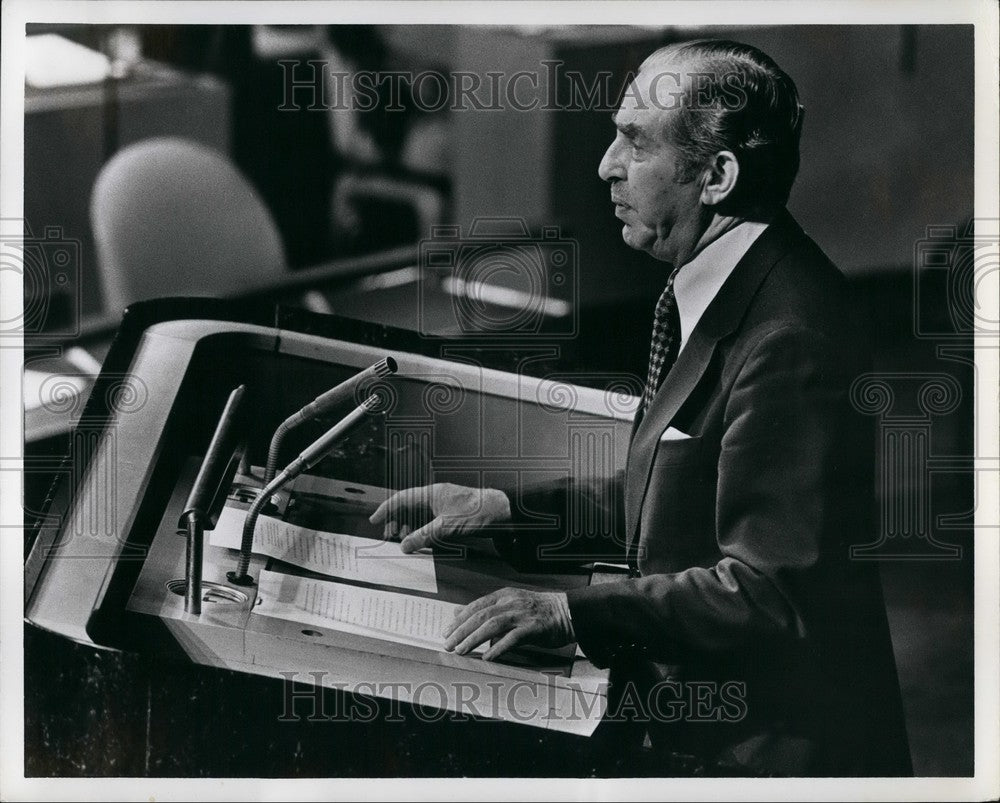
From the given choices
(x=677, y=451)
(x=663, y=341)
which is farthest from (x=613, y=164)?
(x=677, y=451)

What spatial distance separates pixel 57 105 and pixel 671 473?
1452 millimetres

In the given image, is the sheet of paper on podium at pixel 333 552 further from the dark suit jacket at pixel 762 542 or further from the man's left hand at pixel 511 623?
the dark suit jacket at pixel 762 542

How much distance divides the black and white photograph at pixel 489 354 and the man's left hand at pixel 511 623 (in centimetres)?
4

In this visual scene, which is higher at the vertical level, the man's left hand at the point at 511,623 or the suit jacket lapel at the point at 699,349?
the suit jacket lapel at the point at 699,349

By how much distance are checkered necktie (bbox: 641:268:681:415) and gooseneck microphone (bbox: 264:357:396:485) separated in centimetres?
52

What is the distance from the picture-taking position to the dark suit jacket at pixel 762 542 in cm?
219

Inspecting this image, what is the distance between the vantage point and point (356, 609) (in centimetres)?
217

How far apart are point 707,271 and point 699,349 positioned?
16 centimetres

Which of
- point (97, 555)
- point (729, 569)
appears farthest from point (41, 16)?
point (729, 569)

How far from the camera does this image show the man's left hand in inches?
85.1

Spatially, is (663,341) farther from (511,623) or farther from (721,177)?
(511,623)

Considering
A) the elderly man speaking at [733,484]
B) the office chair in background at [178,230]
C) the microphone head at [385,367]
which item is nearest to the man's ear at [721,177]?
the elderly man speaking at [733,484]

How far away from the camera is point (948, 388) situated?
93.0 inches

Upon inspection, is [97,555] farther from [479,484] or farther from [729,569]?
[729,569]
